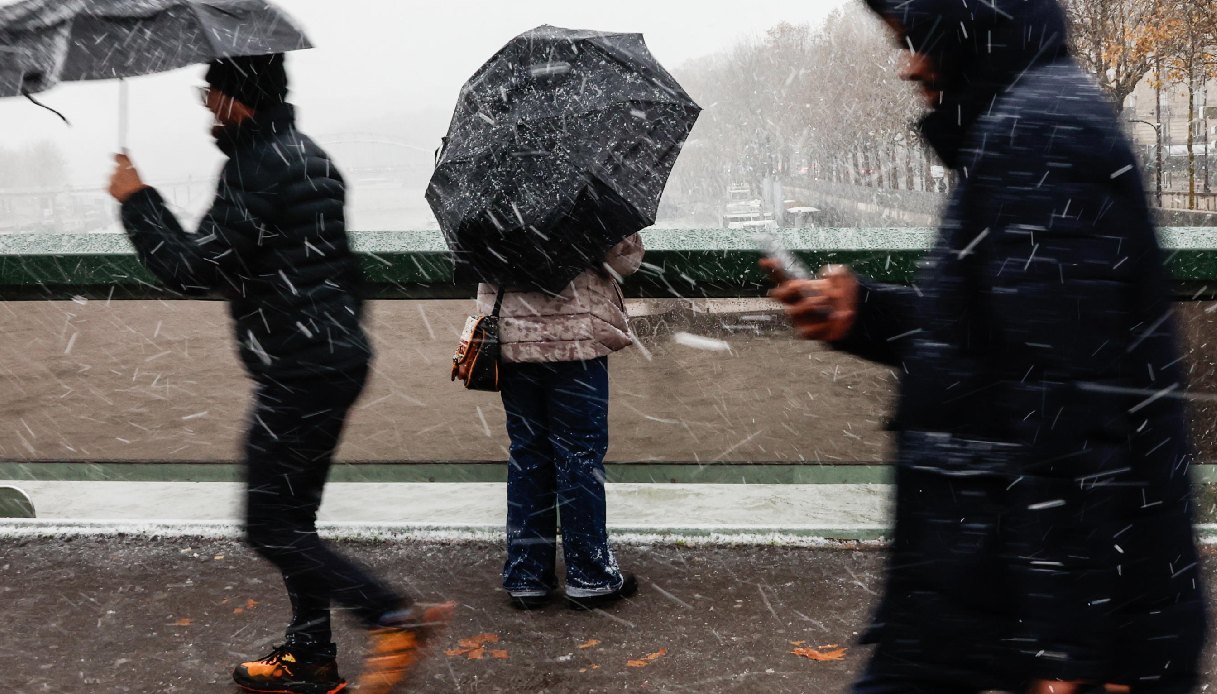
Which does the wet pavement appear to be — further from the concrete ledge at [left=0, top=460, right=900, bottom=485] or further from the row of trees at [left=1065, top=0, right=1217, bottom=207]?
the row of trees at [left=1065, top=0, right=1217, bottom=207]

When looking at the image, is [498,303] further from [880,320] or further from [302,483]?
[880,320]

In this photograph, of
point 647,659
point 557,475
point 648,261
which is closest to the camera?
point 647,659

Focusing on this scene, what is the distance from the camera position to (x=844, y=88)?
48094 millimetres

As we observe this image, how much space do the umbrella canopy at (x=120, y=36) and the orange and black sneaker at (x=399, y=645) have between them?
1.59 m

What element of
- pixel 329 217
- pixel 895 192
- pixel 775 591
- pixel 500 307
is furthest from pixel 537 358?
pixel 895 192

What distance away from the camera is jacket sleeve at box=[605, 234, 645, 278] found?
390 centimetres

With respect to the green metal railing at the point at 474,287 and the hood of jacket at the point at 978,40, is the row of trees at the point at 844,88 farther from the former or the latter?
the hood of jacket at the point at 978,40

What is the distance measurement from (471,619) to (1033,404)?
2.91 meters

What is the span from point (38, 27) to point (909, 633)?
2.84 meters

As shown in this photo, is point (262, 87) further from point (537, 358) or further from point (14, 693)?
point (14, 693)

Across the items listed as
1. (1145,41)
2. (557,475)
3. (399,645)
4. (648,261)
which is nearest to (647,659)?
(557,475)

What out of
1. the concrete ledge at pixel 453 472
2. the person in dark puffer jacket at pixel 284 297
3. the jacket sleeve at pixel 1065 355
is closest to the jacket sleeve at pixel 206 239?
the person in dark puffer jacket at pixel 284 297

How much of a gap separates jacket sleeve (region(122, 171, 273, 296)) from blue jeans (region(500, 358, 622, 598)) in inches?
45.3

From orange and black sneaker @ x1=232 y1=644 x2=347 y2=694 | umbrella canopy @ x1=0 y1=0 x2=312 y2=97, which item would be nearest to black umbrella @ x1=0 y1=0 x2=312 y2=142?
umbrella canopy @ x1=0 y1=0 x2=312 y2=97
